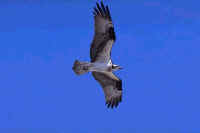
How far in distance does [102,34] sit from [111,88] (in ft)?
7.02

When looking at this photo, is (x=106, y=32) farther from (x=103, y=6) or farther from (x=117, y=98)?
(x=117, y=98)

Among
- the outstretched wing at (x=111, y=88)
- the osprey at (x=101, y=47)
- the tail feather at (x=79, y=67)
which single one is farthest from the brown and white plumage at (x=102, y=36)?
the outstretched wing at (x=111, y=88)

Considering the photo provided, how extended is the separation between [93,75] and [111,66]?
0.95 meters

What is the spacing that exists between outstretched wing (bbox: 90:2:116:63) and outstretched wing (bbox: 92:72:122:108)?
1164mm

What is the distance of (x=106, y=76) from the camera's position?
1908 centimetres

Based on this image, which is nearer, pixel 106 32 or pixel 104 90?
pixel 106 32

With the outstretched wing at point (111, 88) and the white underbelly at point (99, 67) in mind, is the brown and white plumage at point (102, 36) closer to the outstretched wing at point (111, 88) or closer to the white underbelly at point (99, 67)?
the white underbelly at point (99, 67)

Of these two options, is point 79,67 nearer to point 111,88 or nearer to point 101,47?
point 101,47

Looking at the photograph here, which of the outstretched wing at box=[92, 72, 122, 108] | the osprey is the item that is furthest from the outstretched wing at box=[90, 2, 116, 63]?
the outstretched wing at box=[92, 72, 122, 108]

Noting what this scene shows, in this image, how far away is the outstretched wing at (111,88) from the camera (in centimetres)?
1912

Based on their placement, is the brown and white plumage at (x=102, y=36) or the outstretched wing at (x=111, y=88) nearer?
the brown and white plumage at (x=102, y=36)

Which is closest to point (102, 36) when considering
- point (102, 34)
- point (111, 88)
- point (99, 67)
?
point (102, 34)

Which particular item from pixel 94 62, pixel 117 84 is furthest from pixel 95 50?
pixel 117 84

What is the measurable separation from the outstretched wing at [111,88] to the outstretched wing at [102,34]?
1.16 m
